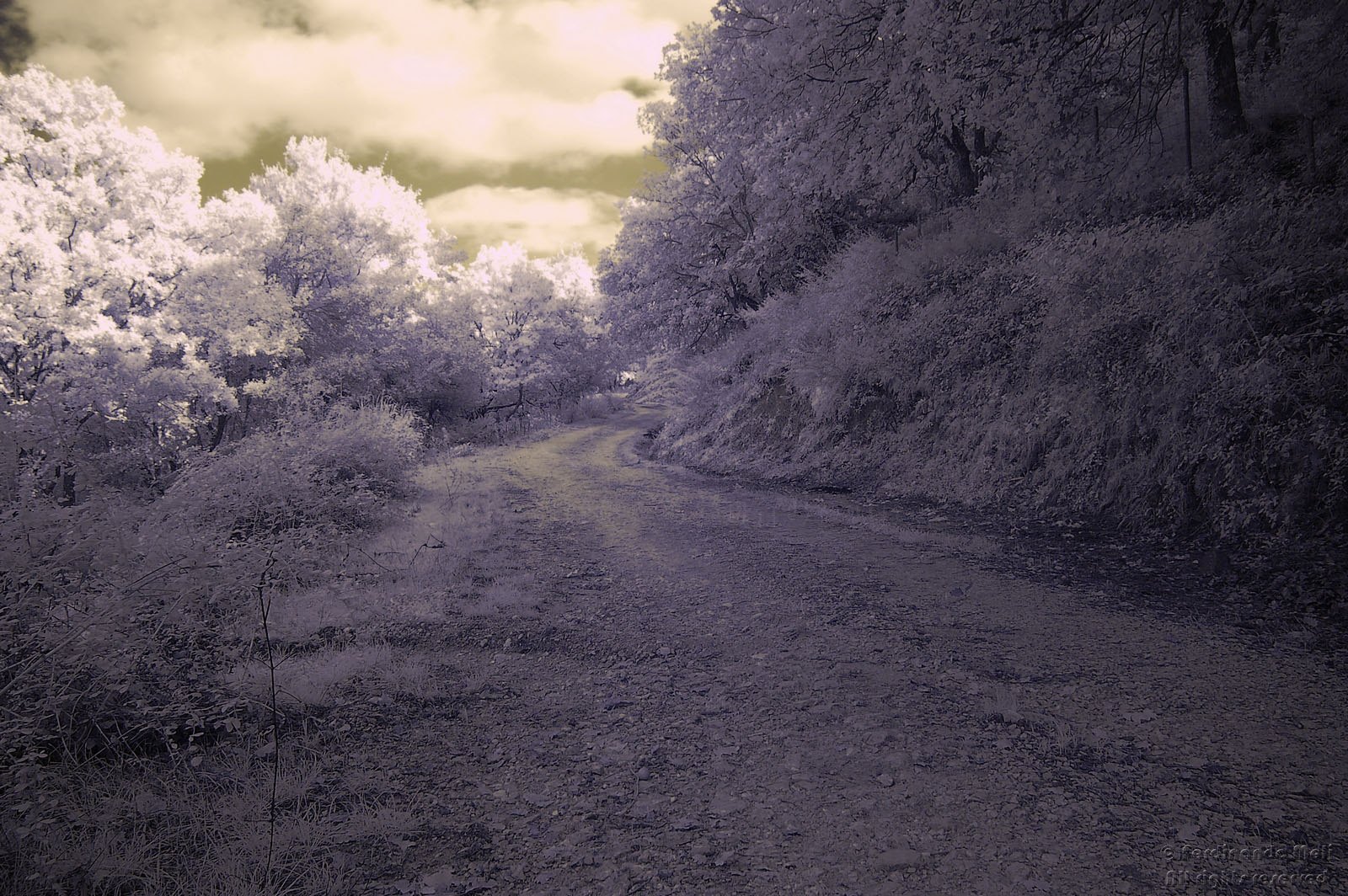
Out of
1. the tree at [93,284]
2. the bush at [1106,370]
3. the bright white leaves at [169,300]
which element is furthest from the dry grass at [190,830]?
the tree at [93,284]

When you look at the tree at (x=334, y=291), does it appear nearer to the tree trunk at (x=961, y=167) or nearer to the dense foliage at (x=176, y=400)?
the dense foliage at (x=176, y=400)

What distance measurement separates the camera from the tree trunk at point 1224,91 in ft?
32.1

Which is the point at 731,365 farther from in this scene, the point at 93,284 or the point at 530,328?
the point at 530,328

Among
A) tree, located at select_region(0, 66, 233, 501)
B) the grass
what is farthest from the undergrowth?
tree, located at select_region(0, 66, 233, 501)

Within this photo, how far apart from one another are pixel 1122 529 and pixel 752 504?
5323mm

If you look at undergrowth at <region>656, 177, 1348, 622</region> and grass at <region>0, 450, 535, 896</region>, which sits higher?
undergrowth at <region>656, 177, 1348, 622</region>

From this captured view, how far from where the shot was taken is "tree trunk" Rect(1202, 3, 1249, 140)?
32.1 feet

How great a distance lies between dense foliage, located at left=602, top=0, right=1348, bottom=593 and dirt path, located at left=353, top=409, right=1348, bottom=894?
2.63 meters

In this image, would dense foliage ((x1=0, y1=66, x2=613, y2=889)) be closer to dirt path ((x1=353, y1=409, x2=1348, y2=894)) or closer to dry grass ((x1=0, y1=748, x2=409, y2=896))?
dry grass ((x1=0, y1=748, x2=409, y2=896))

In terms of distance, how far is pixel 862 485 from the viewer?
1111 cm

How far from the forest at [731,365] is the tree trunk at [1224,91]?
2.9 inches

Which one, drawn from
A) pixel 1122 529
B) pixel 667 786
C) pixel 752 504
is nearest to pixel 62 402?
pixel 752 504

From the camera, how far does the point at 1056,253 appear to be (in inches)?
381

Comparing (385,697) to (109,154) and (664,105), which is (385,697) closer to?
(664,105)
